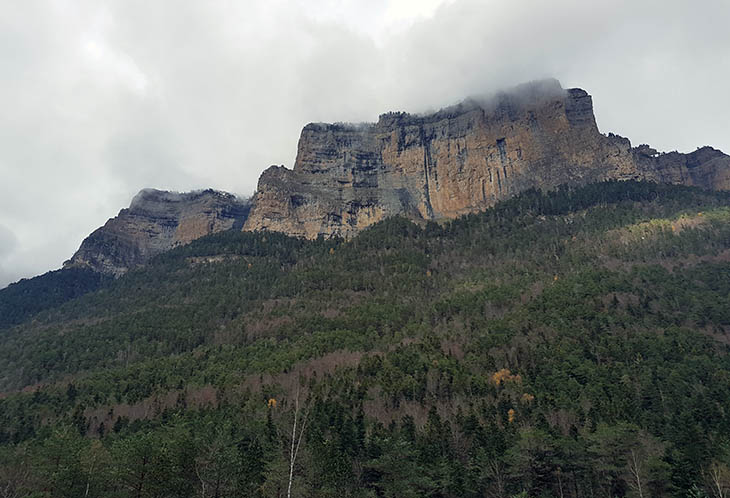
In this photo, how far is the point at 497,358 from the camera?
101 meters

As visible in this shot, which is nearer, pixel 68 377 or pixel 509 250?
pixel 68 377

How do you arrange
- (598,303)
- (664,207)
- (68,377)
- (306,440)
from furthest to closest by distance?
(664,207), (68,377), (598,303), (306,440)

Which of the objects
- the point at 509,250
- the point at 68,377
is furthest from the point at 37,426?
the point at 509,250

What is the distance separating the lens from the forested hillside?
5628 centimetres

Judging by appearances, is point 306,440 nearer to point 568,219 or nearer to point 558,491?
point 558,491

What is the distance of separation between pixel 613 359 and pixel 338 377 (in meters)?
51.2

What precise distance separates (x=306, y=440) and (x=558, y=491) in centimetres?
3512

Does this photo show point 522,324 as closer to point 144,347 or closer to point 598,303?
point 598,303

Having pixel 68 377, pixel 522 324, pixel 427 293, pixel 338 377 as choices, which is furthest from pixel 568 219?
pixel 68 377

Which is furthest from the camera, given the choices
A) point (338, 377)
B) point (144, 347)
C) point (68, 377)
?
point (144, 347)

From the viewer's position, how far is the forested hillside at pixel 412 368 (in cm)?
5628

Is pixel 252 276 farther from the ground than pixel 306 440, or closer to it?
farther from the ground

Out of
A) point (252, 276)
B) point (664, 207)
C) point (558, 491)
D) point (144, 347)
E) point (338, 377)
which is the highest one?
point (664, 207)

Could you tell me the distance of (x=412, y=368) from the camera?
326 feet
